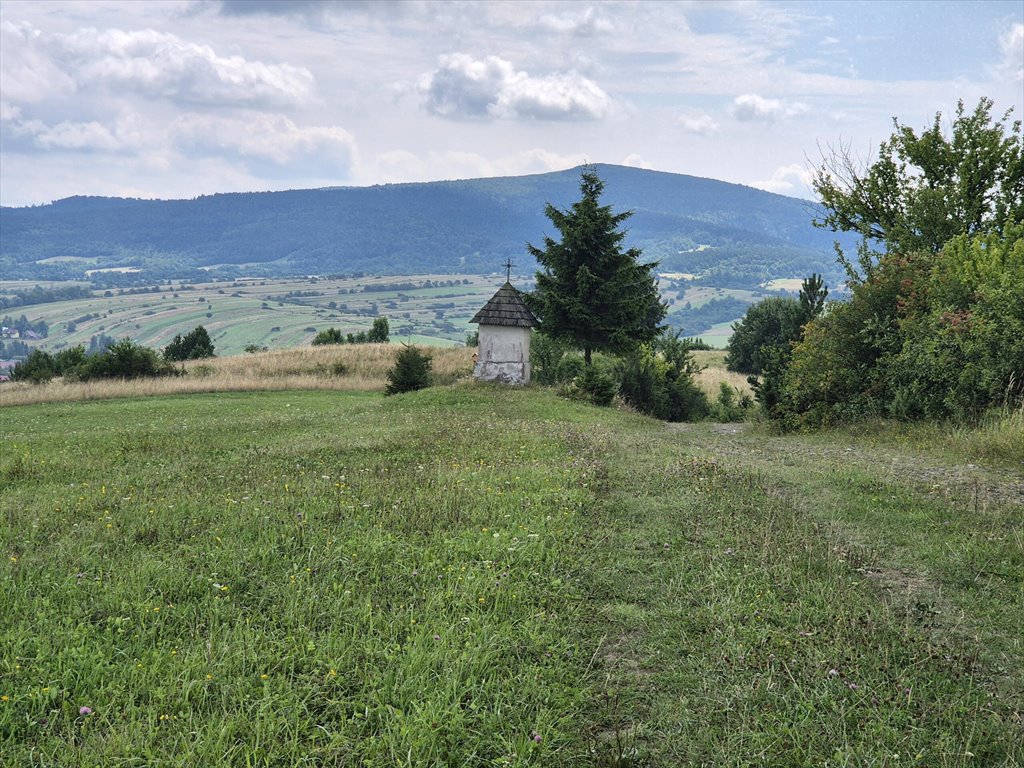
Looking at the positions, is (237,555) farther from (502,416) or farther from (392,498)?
(502,416)

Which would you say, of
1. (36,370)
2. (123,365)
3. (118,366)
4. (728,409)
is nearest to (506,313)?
(728,409)

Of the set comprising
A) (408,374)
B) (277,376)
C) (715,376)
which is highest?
(408,374)

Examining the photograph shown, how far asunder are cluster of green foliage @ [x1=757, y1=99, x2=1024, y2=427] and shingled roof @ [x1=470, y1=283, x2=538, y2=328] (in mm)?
10396

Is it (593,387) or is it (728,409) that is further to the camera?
(728,409)

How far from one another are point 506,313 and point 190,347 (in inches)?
1522

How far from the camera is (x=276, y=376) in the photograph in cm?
3978

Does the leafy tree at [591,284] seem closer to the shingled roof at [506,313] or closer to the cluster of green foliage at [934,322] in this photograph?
the shingled roof at [506,313]

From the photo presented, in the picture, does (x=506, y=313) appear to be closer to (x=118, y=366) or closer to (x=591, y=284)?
(x=591, y=284)

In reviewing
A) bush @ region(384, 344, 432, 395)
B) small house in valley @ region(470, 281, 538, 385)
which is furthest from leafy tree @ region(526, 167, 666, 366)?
bush @ region(384, 344, 432, 395)

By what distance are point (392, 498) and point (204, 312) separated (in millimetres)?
204444

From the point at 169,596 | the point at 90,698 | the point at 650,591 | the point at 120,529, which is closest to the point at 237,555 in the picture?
the point at 169,596

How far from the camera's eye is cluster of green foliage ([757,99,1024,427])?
53.7 ft

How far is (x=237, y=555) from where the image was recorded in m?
6.63

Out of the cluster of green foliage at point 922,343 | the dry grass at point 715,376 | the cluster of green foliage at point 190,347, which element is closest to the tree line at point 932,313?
the cluster of green foliage at point 922,343
